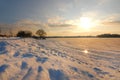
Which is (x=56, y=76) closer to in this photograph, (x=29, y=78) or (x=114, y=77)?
(x=29, y=78)

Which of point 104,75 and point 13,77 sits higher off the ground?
point 13,77

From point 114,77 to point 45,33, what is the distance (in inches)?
2979

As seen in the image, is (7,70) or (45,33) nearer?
(7,70)

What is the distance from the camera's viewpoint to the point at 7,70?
6.32m

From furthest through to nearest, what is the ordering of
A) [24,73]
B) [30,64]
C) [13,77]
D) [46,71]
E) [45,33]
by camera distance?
[45,33] < [30,64] < [46,71] < [24,73] < [13,77]

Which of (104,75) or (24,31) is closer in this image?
(104,75)

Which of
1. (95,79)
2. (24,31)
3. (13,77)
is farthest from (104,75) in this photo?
(24,31)

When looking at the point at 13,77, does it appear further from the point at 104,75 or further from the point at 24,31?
the point at 24,31

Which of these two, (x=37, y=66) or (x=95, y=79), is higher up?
(x=37, y=66)

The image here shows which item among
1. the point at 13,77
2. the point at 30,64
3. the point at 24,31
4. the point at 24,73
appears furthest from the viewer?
the point at 24,31

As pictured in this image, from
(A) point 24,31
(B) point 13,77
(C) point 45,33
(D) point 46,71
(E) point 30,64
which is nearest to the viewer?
(B) point 13,77

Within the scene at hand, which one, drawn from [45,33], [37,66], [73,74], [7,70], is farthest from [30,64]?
[45,33]

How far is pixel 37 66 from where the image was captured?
24.8ft

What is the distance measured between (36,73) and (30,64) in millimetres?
1040
